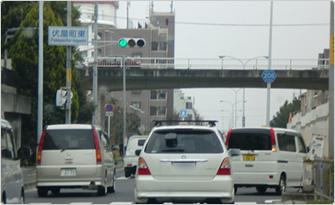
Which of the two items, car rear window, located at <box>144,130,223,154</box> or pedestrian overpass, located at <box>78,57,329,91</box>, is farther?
pedestrian overpass, located at <box>78,57,329,91</box>

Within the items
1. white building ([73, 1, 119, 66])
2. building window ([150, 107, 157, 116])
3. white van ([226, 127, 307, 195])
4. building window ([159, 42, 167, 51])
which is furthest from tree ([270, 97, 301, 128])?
white van ([226, 127, 307, 195])

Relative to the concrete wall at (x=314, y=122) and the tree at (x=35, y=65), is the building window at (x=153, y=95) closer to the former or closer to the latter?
the concrete wall at (x=314, y=122)

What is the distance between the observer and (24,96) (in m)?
34.2

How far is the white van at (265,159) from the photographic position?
18.9 meters

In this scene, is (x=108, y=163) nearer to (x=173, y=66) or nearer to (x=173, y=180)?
(x=173, y=180)

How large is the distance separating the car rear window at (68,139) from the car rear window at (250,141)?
163 inches

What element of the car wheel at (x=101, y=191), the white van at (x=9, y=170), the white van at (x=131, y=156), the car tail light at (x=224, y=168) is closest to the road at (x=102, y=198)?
the car wheel at (x=101, y=191)

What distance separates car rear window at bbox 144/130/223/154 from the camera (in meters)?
12.4

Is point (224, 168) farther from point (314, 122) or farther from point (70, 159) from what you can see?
point (314, 122)

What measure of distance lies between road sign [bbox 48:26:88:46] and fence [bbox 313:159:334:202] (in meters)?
13.0

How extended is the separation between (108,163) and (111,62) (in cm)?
3847

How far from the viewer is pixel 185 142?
12.4m

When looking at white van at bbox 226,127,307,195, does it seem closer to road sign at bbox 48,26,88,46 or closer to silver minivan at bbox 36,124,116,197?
silver minivan at bbox 36,124,116,197

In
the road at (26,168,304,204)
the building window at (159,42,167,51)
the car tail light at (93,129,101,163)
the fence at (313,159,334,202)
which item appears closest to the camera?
the fence at (313,159,334,202)
